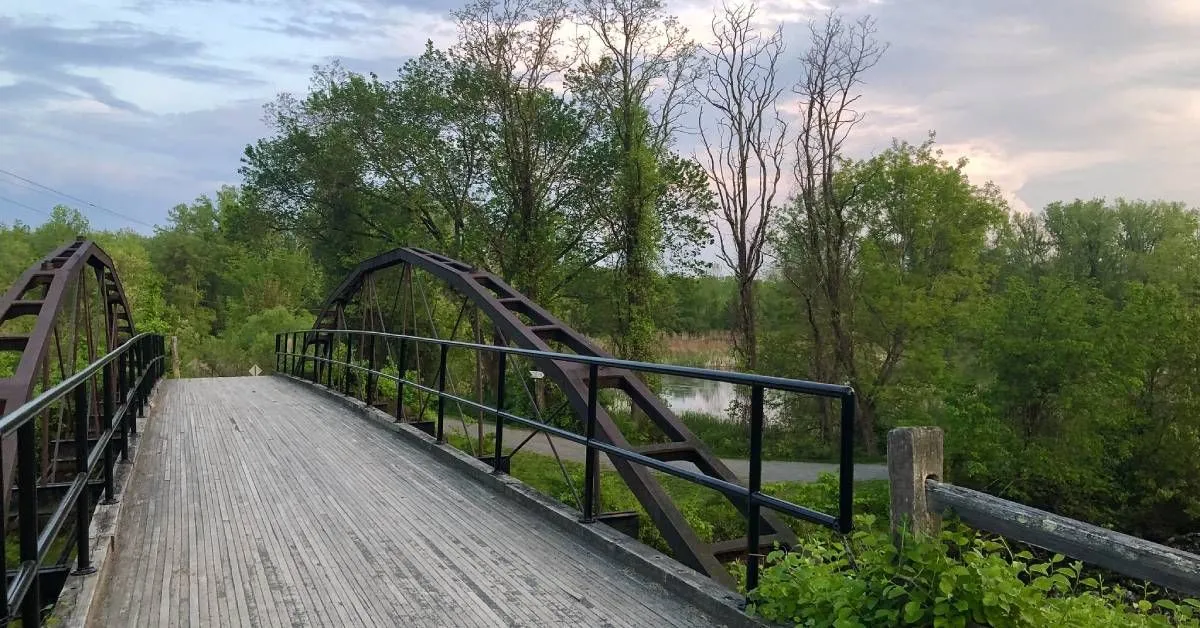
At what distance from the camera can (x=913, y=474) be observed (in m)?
2.61

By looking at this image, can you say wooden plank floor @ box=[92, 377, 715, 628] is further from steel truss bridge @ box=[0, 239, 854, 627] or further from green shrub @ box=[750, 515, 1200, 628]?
green shrub @ box=[750, 515, 1200, 628]

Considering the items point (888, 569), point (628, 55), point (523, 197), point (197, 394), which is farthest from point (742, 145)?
point (888, 569)

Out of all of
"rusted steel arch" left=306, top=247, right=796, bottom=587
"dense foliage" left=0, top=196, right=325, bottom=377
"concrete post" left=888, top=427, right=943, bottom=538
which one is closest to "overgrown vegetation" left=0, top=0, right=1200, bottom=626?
"dense foliage" left=0, top=196, right=325, bottom=377

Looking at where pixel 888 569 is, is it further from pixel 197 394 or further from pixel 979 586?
pixel 197 394

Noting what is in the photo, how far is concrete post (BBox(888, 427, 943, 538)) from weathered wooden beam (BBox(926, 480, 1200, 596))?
3 centimetres

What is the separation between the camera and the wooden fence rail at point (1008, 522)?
198cm

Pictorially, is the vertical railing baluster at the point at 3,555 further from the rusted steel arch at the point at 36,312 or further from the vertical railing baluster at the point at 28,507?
the vertical railing baluster at the point at 28,507

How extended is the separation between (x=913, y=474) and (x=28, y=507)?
112 inches

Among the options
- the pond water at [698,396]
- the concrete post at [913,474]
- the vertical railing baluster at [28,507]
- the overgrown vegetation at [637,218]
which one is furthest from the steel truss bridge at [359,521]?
the pond water at [698,396]

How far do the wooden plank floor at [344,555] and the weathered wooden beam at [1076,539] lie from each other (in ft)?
3.78

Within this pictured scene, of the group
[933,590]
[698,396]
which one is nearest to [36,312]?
[933,590]

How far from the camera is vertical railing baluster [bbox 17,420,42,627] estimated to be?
2.47 metres

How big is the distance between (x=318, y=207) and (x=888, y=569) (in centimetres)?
2547

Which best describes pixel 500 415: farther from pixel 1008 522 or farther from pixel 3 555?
pixel 1008 522
